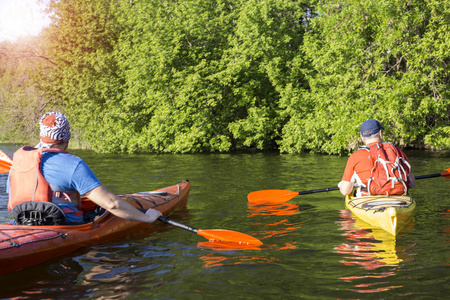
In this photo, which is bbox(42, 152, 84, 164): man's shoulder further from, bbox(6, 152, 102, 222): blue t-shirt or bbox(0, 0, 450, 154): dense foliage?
bbox(0, 0, 450, 154): dense foliage

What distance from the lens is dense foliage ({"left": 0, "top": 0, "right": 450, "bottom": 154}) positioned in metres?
15.2

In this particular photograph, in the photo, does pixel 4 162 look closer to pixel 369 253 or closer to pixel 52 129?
pixel 52 129

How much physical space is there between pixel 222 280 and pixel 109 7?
25.1m

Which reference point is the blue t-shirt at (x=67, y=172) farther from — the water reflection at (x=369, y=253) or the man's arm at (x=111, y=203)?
the water reflection at (x=369, y=253)

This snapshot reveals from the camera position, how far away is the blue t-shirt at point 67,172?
3936 mm

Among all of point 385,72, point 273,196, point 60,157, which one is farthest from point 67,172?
point 385,72

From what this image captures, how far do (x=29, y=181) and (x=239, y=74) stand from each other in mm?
17600

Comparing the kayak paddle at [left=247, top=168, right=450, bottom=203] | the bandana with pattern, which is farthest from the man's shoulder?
the kayak paddle at [left=247, top=168, right=450, bottom=203]

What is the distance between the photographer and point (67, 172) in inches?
156

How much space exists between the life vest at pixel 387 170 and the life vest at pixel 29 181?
3513mm

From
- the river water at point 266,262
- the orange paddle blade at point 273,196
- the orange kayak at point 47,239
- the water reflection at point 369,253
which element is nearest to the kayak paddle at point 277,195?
the orange paddle blade at point 273,196

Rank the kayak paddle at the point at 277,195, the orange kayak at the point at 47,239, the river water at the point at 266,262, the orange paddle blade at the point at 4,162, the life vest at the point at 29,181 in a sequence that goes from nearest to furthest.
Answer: the river water at the point at 266,262 → the orange kayak at the point at 47,239 → the life vest at the point at 29,181 → the orange paddle blade at the point at 4,162 → the kayak paddle at the point at 277,195

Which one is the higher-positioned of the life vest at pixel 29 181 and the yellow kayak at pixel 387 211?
the life vest at pixel 29 181

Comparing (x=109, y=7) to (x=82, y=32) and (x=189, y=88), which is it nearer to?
(x=82, y=32)
